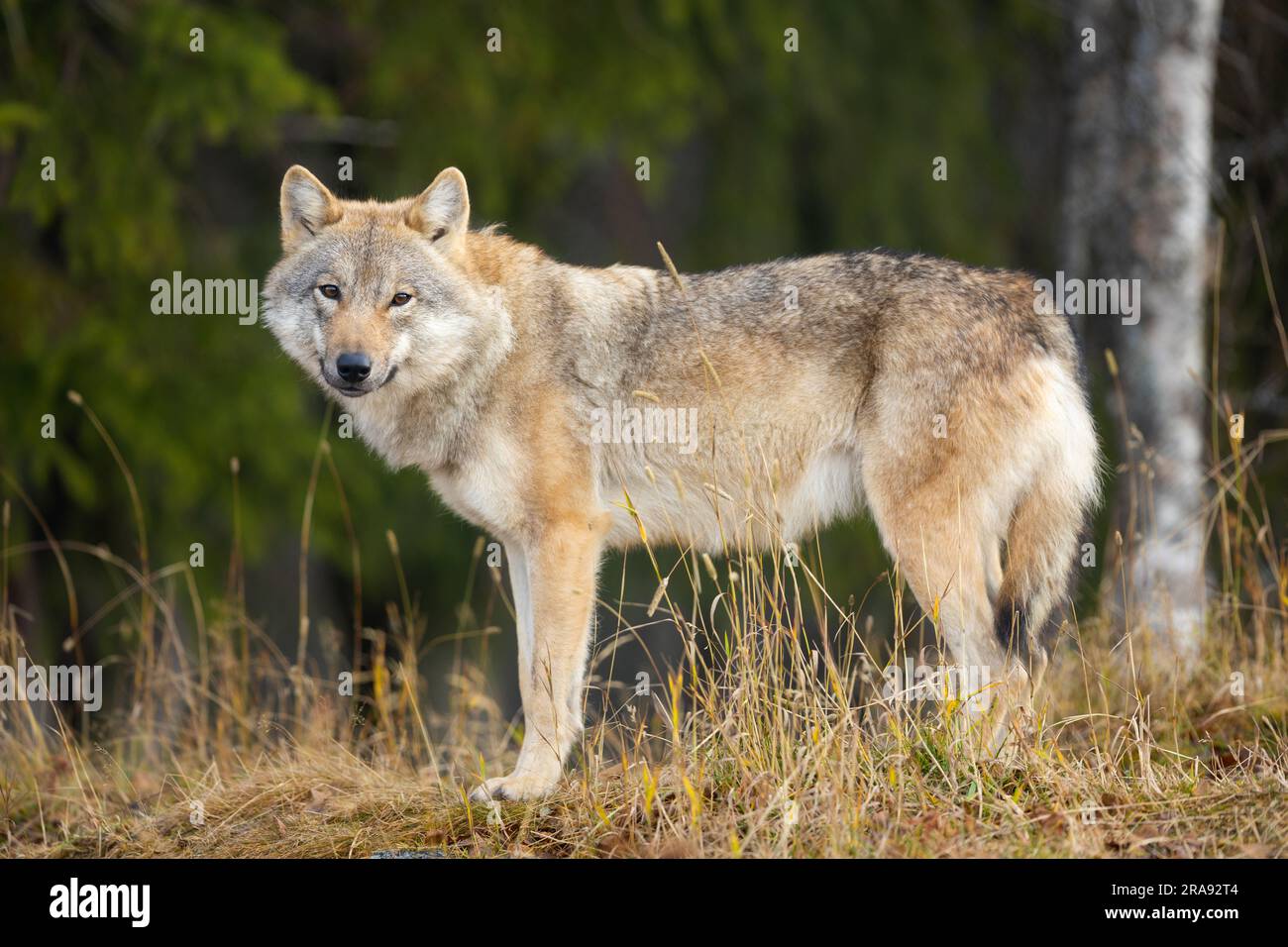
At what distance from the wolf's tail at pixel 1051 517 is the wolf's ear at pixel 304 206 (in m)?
3.03

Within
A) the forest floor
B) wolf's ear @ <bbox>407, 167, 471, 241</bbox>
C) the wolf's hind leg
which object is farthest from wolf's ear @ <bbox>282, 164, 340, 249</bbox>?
the wolf's hind leg

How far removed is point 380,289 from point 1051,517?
9.21ft

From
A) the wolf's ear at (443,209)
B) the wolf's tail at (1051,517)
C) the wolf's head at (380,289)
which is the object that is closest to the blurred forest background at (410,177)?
the wolf's head at (380,289)

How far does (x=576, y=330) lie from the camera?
18.3ft

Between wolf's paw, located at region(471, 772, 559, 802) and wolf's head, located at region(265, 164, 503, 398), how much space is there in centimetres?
155

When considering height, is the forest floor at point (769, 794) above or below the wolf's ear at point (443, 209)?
below

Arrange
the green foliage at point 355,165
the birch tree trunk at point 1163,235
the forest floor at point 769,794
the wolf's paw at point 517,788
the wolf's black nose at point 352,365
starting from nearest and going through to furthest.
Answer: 1. the forest floor at point 769,794
2. the wolf's paw at point 517,788
3. the wolf's black nose at point 352,365
4. the birch tree trunk at point 1163,235
5. the green foliage at point 355,165

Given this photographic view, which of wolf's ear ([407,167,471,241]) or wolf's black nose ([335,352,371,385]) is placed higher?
wolf's ear ([407,167,471,241])

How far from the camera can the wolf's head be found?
5.16 m

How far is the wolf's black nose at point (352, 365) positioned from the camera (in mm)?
4965

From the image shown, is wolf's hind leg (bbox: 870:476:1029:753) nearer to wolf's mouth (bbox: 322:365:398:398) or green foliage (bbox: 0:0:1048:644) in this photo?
wolf's mouth (bbox: 322:365:398:398)

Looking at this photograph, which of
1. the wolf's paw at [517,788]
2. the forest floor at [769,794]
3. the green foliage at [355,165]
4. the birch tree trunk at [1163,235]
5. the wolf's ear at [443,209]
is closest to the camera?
the forest floor at [769,794]

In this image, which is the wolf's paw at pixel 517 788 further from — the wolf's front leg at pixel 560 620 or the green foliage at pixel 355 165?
the green foliage at pixel 355 165
